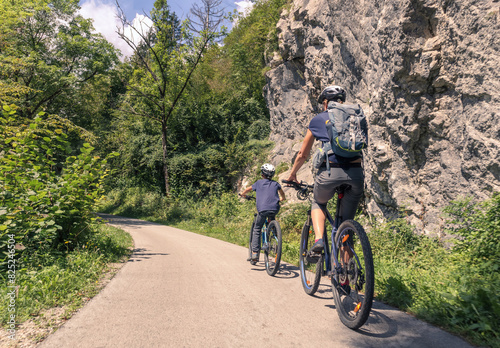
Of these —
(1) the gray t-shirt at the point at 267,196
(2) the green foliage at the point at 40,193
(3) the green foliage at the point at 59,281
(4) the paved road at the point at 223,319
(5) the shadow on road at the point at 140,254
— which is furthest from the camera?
(5) the shadow on road at the point at 140,254

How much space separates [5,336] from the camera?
241cm

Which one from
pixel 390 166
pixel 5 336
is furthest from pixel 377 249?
pixel 5 336

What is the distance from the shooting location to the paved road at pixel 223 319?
2381mm

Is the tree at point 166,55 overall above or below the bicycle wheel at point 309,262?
above

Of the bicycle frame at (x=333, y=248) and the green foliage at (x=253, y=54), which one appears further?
the green foliage at (x=253, y=54)

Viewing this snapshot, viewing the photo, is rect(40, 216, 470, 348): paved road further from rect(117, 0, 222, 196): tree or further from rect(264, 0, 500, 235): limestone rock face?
rect(117, 0, 222, 196): tree

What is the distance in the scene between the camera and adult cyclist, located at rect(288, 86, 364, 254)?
3.07 metres

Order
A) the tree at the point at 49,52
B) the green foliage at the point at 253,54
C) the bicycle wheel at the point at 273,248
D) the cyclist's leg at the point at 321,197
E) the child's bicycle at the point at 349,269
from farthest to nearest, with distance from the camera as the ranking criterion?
1. the green foliage at the point at 253,54
2. the tree at the point at 49,52
3. the bicycle wheel at the point at 273,248
4. the cyclist's leg at the point at 321,197
5. the child's bicycle at the point at 349,269

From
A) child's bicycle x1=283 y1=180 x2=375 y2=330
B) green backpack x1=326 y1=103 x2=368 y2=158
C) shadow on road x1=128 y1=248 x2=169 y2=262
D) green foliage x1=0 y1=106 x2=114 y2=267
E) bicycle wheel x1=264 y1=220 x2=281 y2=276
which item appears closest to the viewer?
child's bicycle x1=283 y1=180 x2=375 y2=330

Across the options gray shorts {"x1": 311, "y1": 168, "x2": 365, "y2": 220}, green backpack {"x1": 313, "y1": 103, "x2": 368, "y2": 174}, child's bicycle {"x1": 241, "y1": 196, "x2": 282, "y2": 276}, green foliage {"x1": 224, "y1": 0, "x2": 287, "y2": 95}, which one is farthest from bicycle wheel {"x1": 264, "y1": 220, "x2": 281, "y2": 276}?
green foliage {"x1": 224, "y1": 0, "x2": 287, "y2": 95}

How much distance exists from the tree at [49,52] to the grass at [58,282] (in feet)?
43.1

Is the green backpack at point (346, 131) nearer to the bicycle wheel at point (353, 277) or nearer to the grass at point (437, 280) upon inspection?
the bicycle wheel at point (353, 277)

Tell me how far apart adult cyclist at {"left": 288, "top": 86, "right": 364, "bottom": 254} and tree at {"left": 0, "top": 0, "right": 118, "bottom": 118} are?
15489mm

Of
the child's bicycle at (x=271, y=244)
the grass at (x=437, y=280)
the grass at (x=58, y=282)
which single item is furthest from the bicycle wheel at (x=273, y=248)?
the grass at (x=58, y=282)
